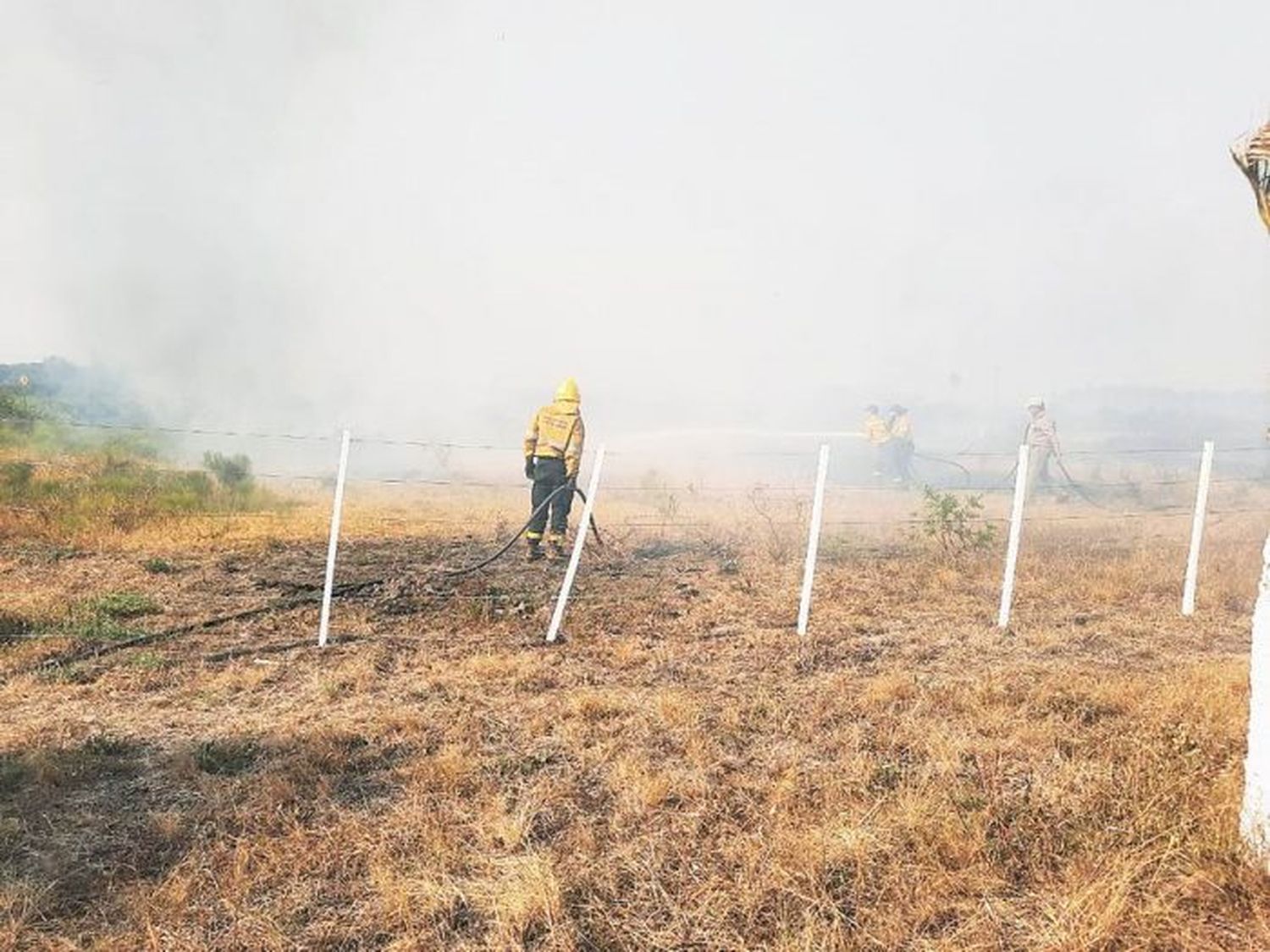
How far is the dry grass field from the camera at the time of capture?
2.79 m

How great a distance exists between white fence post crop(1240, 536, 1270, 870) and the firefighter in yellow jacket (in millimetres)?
7150

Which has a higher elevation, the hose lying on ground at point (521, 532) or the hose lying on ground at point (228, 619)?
the hose lying on ground at point (521, 532)

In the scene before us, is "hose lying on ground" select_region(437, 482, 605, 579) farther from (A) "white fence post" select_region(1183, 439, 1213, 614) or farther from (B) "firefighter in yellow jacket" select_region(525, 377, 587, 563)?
(A) "white fence post" select_region(1183, 439, 1213, 614)

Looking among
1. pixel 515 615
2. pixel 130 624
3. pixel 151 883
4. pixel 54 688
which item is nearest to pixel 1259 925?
pixel 151 883

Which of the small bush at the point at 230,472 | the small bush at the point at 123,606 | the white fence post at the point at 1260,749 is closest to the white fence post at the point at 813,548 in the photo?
the white fence post at the point at 1260,749

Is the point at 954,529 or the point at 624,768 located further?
the point at 954,529

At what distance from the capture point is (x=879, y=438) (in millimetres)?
18062

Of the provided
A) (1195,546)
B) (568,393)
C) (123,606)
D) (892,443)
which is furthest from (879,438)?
(123,606)

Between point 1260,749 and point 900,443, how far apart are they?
51.3ft

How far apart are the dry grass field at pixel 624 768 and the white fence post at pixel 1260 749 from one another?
4.7 inches

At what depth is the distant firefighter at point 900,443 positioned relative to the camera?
58.3ft

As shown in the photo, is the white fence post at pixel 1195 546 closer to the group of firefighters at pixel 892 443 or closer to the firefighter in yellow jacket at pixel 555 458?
the firefighter in yellow jacket at pixel 555 458

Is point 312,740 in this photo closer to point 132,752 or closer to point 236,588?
point 132,752

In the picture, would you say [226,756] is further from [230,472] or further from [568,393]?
[230,472]
